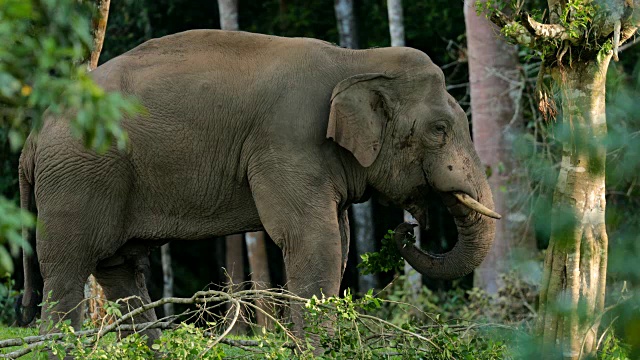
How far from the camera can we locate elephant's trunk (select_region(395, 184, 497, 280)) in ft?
29.1

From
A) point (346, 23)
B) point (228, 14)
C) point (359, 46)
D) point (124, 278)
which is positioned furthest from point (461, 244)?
point (359, 46)

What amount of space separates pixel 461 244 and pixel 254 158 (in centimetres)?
183

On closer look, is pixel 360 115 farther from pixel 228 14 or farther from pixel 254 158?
pixel 228 14

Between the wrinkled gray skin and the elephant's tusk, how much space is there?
0.06m

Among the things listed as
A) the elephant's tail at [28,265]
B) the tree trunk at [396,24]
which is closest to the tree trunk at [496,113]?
the tree trunk at [396,24]

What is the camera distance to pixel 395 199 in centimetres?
896

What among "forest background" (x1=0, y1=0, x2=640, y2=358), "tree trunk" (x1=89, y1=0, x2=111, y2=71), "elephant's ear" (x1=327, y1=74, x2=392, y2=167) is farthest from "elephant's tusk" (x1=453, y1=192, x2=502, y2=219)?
"forest background" (x1=0, y1=0, x2=640, y2=358)

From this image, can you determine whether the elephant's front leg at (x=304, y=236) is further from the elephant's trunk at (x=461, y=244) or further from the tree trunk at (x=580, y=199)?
the tree trunk at (x=580, y=199)

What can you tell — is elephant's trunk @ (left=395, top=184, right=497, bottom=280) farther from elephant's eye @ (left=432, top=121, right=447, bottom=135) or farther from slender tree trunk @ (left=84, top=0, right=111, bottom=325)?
slender tree trunk @ (left=84, top=0, right=111, bottom=325)

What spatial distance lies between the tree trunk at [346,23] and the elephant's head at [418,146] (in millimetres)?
8861

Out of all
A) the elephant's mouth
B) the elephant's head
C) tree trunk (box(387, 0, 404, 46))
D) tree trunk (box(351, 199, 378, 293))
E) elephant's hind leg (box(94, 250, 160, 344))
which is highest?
tree trunk (box(387, 0, 404, 46))

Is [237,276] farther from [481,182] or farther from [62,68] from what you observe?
[62,68]

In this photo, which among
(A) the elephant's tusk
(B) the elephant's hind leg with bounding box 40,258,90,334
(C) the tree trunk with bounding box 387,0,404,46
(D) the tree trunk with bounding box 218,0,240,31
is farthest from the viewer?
(D) the tree trunk with bounding box 218,0,240,31

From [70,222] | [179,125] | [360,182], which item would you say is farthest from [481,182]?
[70,222]
